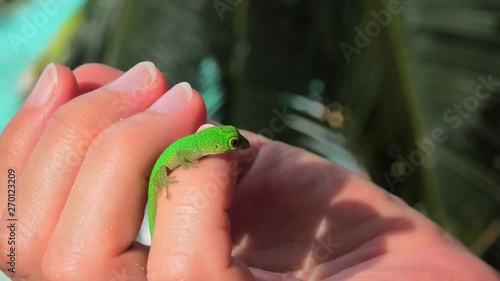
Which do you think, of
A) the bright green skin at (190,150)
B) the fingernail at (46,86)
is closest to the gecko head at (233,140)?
the bright green skin at (190,150)

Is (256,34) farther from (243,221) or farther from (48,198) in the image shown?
(48,198)

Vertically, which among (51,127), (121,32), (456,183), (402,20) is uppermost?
(402,20)

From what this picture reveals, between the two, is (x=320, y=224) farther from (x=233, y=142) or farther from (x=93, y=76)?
(x=93, y=76)

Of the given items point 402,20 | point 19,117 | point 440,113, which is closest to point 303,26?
point 402,20

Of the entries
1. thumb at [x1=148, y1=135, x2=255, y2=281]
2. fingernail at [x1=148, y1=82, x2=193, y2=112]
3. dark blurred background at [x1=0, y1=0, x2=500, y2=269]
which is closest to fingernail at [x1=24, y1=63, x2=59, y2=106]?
fingernail at [x1=148, y1=82, x2=193, y2=112]

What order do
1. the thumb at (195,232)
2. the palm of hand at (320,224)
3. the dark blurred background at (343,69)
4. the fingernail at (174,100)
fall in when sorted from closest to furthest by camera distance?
the thumb at (195,232)
the fingernail at (174,100)
the palm of hand at (320,224)
the dark blurred background at (343,69)

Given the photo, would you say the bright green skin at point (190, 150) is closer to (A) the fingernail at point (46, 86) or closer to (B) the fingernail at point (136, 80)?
(B) the fingernail at point (136, 80)

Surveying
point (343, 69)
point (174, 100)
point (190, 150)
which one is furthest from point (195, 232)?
point (343, 69)
